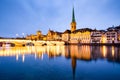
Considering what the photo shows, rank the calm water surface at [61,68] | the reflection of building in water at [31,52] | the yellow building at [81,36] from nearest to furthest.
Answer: the calm water surface at [61,68] < the reflection of building in water at [31,52] < the yellow building at [81,36]

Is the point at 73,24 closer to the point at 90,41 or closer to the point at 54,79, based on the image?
the point at 90,41

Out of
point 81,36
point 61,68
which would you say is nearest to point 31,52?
point 61,68

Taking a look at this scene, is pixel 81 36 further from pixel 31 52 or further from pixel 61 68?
pixel 61 68

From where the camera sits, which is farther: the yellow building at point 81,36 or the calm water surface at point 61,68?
the yellow building at point 81,36

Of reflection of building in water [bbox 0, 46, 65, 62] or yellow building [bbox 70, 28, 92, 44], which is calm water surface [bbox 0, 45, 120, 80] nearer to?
reflection of building in water [bbox 0, 46, 65, 62]

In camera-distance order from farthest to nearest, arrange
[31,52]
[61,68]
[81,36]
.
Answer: [81,36] < [31,52] < [61,68]

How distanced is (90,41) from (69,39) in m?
19.8

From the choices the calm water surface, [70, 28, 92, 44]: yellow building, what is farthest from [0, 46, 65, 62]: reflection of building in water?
[70, 28, 92, 44]: yellow building

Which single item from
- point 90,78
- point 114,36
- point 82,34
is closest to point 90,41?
point 82,34

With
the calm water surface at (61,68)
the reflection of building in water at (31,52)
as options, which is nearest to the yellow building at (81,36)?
the reflection of building in water at (31,52)

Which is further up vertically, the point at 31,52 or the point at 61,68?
the point at 31,52

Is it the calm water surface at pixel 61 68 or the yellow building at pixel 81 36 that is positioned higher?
the yellow building at pixel 81 36

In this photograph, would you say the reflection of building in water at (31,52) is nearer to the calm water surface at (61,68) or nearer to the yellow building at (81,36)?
the calm water surface at (61,68)

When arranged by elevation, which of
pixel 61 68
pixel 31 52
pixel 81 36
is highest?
pixel 81 36
